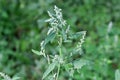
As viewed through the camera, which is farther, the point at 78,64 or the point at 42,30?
the point at 42,30

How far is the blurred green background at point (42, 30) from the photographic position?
371 cm

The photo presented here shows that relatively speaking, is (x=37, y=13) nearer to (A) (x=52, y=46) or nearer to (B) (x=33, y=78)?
(A) (x=52, y=46)

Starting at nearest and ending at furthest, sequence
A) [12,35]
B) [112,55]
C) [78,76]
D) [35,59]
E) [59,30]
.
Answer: [59,30]
[78,76]
[112,55]
[35,59]
[12,35]

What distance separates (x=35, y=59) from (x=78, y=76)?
94 centimetres

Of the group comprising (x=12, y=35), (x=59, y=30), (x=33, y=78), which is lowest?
(x=59, y=30)

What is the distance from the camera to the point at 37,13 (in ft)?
14.0

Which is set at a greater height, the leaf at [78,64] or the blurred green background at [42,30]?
the blurred green background at [42,30]

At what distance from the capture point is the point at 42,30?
4.15m

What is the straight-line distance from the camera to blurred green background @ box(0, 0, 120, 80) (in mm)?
3713

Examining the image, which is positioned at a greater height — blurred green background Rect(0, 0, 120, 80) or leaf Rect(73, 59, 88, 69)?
blurred green background Rect(0, 0, 120, 80)

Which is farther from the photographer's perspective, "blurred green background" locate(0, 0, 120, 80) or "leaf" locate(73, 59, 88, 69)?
"blurred green background" locate(0, 0, 120, 80)

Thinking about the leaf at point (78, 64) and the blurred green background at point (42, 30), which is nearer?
the leaf at point (78, 64)

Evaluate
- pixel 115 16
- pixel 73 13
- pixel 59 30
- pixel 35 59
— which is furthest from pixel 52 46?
pixel 59 30

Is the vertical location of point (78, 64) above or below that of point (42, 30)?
below
